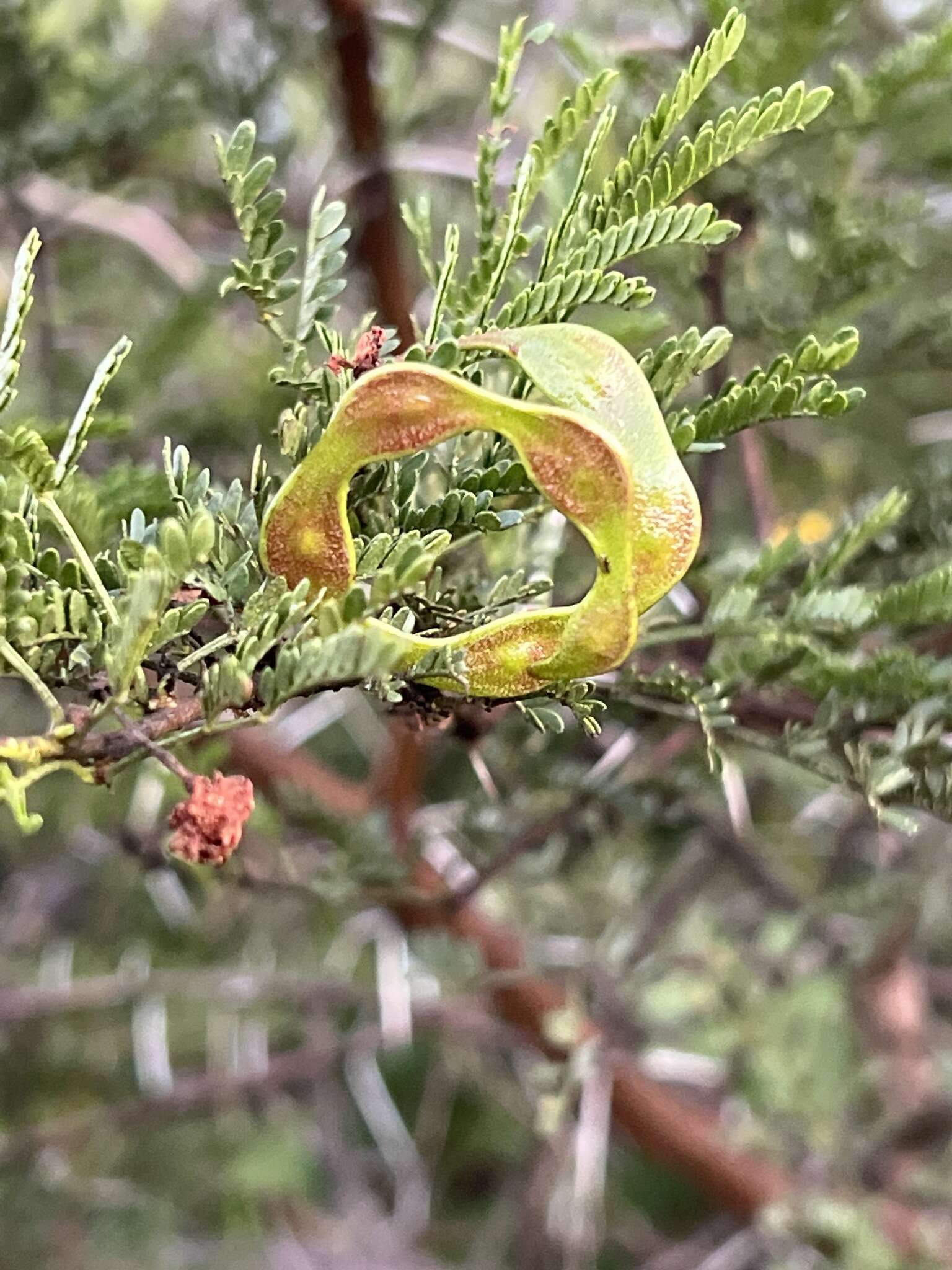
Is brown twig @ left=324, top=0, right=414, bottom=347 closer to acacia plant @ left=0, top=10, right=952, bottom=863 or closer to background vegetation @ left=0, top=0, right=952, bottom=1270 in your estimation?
background vegetation @ left=0, top=0, right=952, bottom=1270

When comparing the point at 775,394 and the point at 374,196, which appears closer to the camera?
the point at 775,394

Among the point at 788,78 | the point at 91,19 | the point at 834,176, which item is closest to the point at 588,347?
the point at 788,78

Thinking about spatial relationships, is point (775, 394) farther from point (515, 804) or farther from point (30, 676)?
point (515, 804)

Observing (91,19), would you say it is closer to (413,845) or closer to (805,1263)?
(413,845)

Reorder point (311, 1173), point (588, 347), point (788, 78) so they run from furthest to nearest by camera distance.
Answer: point (311, 1173) → point (788, 78) → point (588, 347)

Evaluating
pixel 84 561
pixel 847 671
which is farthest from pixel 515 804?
pixel 84 561

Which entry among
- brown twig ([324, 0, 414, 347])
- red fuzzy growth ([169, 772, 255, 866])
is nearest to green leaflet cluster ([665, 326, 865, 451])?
red fuzzy growth ([169, 772, 255, 866])
